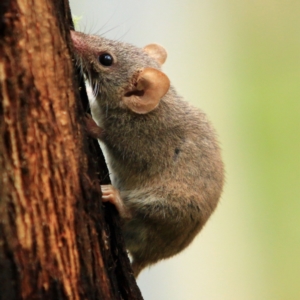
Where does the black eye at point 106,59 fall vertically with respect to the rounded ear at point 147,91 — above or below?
above

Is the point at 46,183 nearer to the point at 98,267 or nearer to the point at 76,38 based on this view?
the point at 98,267

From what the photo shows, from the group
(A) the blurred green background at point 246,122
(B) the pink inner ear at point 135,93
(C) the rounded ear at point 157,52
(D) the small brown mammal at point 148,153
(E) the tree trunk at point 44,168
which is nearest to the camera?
(E) the tree trunk at point 44,168

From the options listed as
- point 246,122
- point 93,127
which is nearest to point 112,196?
point 93,127

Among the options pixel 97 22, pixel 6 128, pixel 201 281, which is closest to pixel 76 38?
pixel 6 128

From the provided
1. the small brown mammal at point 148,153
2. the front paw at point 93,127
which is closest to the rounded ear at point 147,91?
the small brown mammal at point 148,153

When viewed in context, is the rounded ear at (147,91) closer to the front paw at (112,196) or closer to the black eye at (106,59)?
the black eye at (106,59)

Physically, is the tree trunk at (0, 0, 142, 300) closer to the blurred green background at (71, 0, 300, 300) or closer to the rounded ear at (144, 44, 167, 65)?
the rounded ear at (144, 44, 167, 65)

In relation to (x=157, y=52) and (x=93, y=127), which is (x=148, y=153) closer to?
(x=93, y=127)
